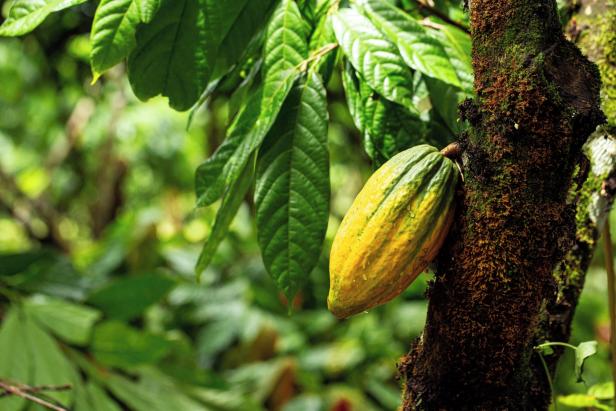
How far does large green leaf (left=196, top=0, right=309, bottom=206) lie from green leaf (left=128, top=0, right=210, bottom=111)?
0.08 meters

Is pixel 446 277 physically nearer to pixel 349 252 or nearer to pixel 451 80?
pixel 349 252

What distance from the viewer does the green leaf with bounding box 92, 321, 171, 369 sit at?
7.22 ft

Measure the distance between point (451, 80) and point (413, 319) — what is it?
2.29m

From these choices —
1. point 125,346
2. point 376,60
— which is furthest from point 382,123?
point 125,346

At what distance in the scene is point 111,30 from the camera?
955mm

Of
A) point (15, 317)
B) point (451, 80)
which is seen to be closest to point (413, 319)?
point (15, 317)

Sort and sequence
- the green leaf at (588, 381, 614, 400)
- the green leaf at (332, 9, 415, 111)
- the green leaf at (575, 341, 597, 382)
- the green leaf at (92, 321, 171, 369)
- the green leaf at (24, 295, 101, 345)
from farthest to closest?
the green leaf at (92, 321, 171, 369) → the green leaf at (24, 295, 101, 345) → the green leaf at (588, 381, 614, 400) → the green leaf at (332, 9, 415, 111) → the green leaf at (575, 341, 597, 382)

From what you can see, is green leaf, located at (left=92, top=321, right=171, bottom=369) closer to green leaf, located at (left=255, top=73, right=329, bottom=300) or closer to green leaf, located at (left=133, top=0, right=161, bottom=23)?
green leaf, located at (left=255, top=73, right=329, bottom=300)

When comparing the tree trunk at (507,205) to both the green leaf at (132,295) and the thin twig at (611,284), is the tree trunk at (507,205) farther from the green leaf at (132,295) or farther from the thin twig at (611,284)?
the green leaf at (132,295)

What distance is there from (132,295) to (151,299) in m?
0.07

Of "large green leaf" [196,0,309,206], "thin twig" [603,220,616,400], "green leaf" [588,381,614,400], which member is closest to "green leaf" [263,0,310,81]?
"large green leaf" [196,0,309,206]

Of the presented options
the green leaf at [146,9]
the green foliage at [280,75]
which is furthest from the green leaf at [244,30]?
the green leaf at [146,9]

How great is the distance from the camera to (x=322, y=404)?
9.77 ft

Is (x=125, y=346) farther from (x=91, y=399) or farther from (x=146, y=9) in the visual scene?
(x=146, y=9)
